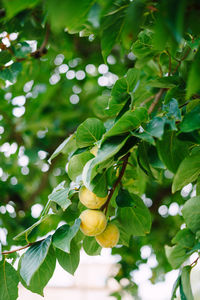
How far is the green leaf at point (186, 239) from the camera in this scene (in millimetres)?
758

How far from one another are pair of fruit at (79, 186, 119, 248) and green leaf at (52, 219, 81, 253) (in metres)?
0.02

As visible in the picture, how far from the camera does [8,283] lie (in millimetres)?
810

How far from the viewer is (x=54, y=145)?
2152mm

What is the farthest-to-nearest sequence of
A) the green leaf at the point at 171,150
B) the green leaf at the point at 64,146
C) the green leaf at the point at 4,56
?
the green leaf at the point at 4,56 < the green leaf at the point at 64,146 < the green leaf at the point at 171,150

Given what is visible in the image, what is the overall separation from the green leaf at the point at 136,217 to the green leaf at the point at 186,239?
0.15 m

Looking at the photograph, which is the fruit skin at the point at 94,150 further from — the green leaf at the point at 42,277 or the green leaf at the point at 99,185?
the green leaf at the point at 42,277

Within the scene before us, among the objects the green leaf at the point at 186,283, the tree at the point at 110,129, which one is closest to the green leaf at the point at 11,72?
the tree at the point at 110,129

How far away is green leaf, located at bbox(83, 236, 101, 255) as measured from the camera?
928mm

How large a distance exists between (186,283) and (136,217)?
0.73 feet

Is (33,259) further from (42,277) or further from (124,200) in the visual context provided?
(124,200)

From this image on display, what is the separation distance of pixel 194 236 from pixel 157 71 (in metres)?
0.73

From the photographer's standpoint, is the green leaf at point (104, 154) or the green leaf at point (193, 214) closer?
the green leaf at point (104, 154)

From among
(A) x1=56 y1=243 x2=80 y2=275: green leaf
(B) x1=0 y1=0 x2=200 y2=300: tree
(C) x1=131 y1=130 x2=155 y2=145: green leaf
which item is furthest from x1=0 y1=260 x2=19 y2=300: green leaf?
(C) x1=131 y1=130 x2=155 y2=145: green leaf

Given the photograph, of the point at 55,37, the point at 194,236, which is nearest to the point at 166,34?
the point at 194,236
